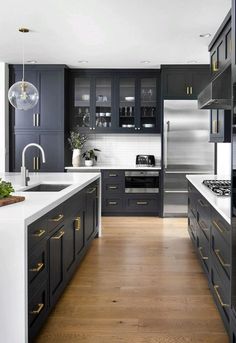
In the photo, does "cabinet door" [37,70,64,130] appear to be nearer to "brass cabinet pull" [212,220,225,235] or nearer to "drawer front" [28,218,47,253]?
"brass cabinet pull" [212,220,225,235]

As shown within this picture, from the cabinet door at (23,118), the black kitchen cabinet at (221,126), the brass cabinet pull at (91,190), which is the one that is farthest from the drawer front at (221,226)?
the cabinet door at (23,118)

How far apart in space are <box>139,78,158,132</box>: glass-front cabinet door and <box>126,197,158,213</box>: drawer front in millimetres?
1227

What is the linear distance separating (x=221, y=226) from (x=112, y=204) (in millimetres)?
4688

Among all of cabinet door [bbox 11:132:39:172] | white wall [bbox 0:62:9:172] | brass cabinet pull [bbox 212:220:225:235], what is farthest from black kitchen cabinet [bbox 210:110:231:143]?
white wall [bbox 0:62:9:172]

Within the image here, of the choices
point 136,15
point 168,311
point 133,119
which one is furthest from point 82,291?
point 133,119

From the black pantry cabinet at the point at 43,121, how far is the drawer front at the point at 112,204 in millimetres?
976

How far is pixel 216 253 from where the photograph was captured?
123 inches

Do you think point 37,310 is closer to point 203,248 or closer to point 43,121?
point 203,248

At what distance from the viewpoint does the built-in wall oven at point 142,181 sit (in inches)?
292

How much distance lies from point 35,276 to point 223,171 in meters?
4.56

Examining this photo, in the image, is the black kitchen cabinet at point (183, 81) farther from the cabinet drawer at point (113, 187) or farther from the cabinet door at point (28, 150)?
the cabinet door at point (28, 150)

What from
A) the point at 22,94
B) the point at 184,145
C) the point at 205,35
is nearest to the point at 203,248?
the point at 22,94

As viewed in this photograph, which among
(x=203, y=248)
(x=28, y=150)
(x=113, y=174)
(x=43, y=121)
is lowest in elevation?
(x=203, y=248)

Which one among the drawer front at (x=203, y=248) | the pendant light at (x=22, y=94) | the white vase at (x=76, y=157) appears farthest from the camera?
the white vase at (x=76, y=157)
